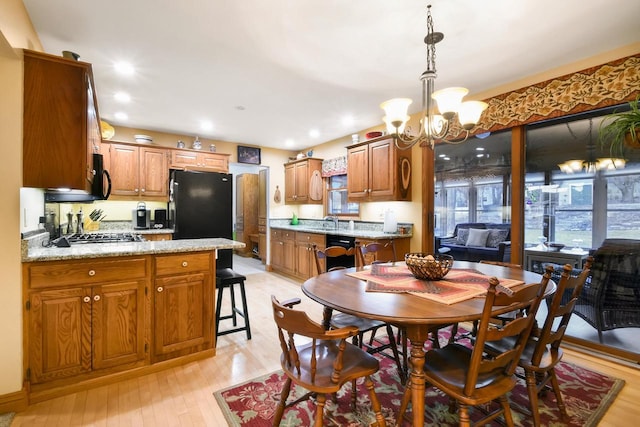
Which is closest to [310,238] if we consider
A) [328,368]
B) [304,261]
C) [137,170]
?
[304,261]

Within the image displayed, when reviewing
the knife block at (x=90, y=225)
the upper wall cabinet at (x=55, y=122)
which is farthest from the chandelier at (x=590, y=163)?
the knife block at (x=90, y=225)

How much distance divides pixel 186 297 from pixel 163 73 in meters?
2.21

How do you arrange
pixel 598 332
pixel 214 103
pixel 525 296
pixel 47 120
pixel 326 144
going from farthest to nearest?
pixel 326 144 → pixel 214 103 → pixel 598 332 → pixel 47 120 → pixel 525 296

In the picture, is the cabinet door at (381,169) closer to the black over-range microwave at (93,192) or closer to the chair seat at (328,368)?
the chair seat at (328,368)

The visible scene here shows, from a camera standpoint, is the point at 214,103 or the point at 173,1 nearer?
the point at 173,1

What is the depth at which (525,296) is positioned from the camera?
4.36 ft

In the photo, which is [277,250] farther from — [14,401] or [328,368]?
[328,368]

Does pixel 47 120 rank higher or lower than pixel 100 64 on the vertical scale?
lower

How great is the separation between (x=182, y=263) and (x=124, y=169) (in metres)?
3.06

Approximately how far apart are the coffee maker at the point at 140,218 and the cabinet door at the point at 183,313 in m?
2.93

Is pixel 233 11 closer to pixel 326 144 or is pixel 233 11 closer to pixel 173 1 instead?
pixel 173 1

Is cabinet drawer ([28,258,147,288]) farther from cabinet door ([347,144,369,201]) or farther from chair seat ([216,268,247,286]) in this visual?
cabinet door ([347,144,369,201])

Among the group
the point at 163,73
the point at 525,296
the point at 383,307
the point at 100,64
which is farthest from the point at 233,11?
the point at 525,296

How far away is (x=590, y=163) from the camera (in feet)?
9.18
